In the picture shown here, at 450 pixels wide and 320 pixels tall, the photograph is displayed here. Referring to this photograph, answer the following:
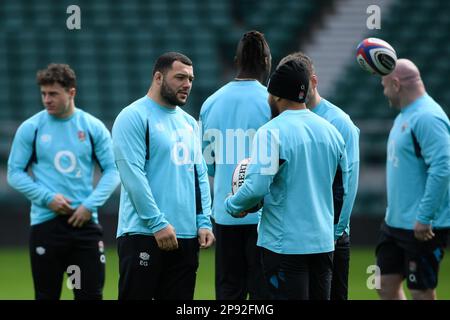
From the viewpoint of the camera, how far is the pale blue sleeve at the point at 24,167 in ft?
21.8

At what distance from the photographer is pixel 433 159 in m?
6.62

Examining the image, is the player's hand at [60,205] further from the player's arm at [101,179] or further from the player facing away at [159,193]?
the player facing away at [159,193]

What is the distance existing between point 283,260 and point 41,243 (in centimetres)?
244

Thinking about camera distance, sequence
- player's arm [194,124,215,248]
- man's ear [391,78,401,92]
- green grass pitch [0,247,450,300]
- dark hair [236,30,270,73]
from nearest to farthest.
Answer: player's arm [194,124,215,248] → dark hair [236,30,270,73] → man's ear [391,78,401,92] → green grass pitch [0,247,450,300]

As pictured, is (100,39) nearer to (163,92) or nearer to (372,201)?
(372,201)

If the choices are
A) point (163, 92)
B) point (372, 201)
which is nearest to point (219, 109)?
point (163, 92)

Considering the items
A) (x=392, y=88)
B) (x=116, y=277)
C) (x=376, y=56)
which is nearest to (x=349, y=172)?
(x=376, y=56)

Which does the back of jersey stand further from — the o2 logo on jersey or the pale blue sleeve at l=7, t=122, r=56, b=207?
the pale blue sleeve at l=7, t=122, r=56, b=207

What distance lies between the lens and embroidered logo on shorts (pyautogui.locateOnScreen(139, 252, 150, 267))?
5.40 metres

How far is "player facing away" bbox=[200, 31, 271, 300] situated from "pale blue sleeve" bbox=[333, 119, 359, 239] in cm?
55

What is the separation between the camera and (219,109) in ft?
19.8

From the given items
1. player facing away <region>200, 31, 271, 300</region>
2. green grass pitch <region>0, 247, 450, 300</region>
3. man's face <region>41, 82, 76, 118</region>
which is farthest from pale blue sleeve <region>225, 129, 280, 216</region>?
green grass pitch <region>0, 247, 450, 300</region>

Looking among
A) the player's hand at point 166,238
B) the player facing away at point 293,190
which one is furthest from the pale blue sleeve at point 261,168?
the player's hand at point 166,238

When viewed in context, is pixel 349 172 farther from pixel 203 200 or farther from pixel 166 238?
pixel 166 238
